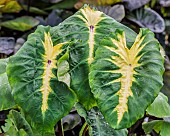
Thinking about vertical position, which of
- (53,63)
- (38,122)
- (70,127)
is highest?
(53,63)

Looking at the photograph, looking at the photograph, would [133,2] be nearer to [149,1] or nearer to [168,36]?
[149,1]

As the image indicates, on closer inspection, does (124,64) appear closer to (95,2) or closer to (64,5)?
(95,2)

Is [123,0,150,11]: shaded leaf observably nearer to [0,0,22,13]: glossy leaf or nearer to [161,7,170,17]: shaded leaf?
[161,7,170,17]: shaded leaf

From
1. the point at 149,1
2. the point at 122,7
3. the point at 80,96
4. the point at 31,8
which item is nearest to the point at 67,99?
the point at 80,96

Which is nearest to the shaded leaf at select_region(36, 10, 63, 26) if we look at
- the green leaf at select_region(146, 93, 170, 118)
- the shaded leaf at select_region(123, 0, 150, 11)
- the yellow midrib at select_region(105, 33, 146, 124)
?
the shaded leaf at select_region(123, 0, 150, 11)

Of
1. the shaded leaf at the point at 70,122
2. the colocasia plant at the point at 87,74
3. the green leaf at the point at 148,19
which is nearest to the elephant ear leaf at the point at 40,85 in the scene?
the colocasia plant at the point at 87,74

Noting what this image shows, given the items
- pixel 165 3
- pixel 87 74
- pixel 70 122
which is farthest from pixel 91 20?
pixel 165 3
